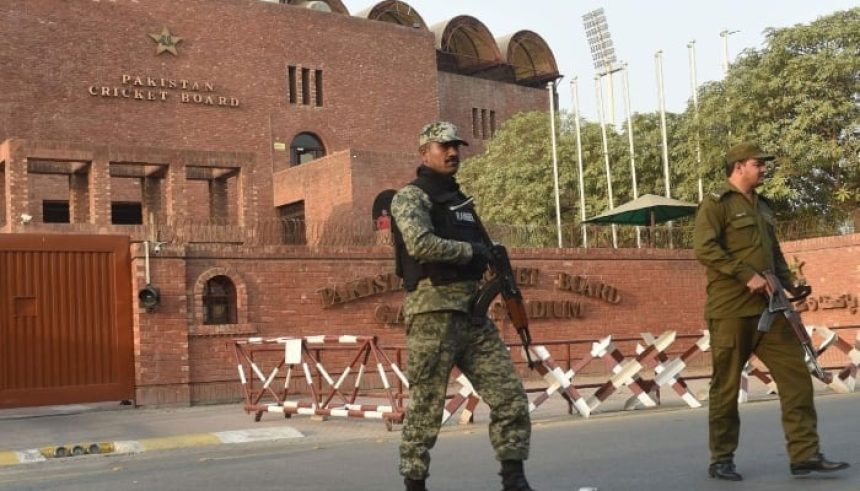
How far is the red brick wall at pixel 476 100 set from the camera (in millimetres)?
47562

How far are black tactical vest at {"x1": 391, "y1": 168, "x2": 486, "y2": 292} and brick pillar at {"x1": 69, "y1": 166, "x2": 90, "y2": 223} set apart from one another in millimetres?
22640

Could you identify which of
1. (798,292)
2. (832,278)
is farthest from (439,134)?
(832,278)

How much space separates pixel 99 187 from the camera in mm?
25359

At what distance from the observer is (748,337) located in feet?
23.0

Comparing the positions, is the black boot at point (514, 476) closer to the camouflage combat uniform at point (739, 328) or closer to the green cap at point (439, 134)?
the camouflage combat uniform at point (739, 328)

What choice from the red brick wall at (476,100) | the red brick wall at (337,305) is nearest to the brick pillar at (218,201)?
the red brick wall at (337,305)

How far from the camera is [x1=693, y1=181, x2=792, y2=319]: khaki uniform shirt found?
6.99 metres

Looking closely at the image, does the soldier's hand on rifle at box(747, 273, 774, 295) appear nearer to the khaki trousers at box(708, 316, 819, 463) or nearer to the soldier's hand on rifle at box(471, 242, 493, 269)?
the khaki trousers at box(708, 316, 819, 463)

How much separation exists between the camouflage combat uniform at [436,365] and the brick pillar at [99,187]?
66.9 ft

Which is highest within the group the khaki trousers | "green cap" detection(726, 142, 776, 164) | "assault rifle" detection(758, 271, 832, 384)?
"green cap" detection(726, 142, 776, 164)

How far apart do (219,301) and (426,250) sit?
37.8 ft

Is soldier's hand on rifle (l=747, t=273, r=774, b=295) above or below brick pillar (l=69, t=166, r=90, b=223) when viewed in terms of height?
below

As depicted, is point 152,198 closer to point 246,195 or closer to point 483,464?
point 246,195

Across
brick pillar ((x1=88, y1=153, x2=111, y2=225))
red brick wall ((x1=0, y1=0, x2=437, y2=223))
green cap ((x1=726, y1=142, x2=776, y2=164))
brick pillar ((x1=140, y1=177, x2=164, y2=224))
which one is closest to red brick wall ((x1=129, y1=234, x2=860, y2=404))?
brick pillar ((x1=88, y1=153, x2=111, y2=225))
